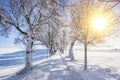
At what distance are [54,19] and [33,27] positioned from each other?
268 centimetres

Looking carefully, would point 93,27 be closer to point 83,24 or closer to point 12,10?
point 83,24

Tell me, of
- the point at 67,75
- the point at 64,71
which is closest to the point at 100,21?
the point at 67,75

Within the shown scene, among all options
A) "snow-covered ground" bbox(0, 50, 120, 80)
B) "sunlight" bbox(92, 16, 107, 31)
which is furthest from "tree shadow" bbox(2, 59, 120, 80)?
"sunlight" bbox(92, 16, 107, 31)

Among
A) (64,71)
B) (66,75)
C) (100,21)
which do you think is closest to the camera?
(66,75)

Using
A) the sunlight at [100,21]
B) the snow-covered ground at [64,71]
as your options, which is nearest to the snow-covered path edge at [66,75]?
the snow-covered ground at [64,71]

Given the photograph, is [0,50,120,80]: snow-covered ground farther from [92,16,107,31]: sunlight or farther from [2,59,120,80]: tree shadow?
[92,16,107,31]: sunlight

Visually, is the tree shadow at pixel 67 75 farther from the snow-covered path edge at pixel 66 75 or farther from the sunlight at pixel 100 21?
the sunlight at pixel 100 21

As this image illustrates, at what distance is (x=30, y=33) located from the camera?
60.7 ft

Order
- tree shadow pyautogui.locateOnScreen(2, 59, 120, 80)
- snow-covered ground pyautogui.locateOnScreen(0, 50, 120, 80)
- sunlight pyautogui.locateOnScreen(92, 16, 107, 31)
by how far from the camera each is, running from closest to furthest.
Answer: sunlight pyautogui.locateOnScreen(92, 16, 107, 31), tree shadow pyautogui.locateOnScreen(2, 59, 120, 80), snow-covered ground pyautogui.locateOnScreen(0, 50, 120, 80)

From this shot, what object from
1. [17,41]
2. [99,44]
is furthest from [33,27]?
[17,41]

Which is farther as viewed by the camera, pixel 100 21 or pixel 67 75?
pixel 100 21

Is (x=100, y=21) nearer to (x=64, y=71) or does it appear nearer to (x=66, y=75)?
(x=66, y=75)

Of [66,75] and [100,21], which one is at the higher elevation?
[100,21]

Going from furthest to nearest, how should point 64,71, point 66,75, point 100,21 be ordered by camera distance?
point 64,71 < point 100,21 < point 66,75
